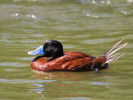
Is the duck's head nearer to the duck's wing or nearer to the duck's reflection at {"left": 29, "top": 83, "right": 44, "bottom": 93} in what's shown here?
the duck's wing

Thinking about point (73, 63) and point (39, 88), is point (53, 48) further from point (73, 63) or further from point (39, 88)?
point (39, 88)

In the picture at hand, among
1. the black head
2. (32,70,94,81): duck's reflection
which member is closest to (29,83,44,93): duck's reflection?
(32,70,94,81): duck's reflection

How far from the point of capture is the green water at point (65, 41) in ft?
21.3

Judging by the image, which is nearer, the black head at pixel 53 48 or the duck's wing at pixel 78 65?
the duck's wing at pixel 78 65

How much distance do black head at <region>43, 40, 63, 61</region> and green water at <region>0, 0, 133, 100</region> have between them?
0.48m

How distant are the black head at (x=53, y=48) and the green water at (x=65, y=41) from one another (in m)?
0.48

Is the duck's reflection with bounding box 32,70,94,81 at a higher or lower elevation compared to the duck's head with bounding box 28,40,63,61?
lower

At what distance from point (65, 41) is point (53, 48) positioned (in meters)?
2.81

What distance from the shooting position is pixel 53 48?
8.35 metres

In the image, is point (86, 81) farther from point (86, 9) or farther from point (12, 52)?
point (86, 9)

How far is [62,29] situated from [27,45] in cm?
252

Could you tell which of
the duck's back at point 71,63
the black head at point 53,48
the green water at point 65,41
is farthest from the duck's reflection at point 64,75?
the black head at point 53,48

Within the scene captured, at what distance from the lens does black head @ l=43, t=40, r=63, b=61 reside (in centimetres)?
831

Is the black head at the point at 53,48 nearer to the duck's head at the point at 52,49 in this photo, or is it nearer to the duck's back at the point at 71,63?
the duck's head at the point at 52,49
